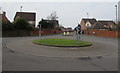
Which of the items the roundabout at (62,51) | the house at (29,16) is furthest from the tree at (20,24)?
the house at (29,16)

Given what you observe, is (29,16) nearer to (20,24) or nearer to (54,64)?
(20,24)

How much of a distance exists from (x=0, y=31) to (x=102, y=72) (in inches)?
1265

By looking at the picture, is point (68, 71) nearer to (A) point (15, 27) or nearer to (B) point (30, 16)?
(A) point (15, 27)

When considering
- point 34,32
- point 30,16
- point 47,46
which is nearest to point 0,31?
point 34,32

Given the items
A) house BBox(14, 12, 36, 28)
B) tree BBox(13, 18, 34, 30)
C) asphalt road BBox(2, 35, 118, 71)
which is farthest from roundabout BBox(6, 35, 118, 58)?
house BBox(14, 12, 36, 28)

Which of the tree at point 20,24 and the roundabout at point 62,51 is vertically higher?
the tree at point 20,24

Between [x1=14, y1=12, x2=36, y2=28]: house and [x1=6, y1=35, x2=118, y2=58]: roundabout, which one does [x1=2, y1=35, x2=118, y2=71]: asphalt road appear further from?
[x1=14, y1=12, x2=36, y2=28]: house

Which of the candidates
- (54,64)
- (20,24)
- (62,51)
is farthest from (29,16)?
(54,64)

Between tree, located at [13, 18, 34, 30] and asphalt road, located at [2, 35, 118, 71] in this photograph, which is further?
tree, located at [13, 18, 34, 30]

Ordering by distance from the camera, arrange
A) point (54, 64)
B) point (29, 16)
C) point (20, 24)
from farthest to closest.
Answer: point (29, 16)
point (20, 24)
point (54, 64)

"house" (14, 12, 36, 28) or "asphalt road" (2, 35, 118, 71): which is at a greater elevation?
"house" (14, 12, 36, 28)

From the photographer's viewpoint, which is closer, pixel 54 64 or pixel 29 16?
pixel 54 64

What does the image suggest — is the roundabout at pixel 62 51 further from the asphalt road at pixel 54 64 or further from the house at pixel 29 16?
→ the house at pixel 29 16

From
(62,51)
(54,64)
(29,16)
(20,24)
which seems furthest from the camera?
(29,16)
